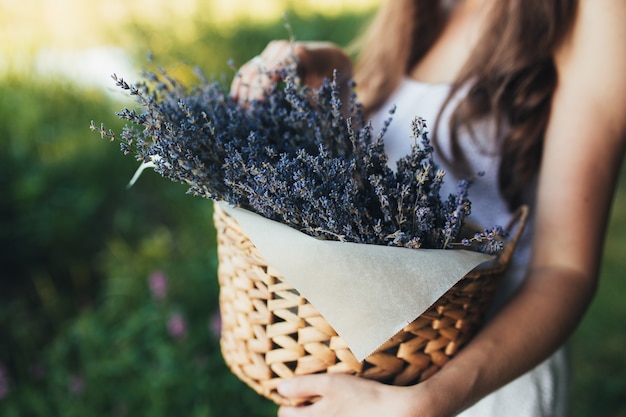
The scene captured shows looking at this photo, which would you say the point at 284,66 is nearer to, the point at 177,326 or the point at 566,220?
the point at 566,220

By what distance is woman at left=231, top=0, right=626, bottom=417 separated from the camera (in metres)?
0.93

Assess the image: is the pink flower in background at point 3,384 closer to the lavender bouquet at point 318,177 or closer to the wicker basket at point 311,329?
the wicker basket at point 311,329

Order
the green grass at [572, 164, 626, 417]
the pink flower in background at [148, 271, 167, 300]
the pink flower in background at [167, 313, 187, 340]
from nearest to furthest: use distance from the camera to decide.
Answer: the pink flower in background at [167, 313, 187, 340] → the pink flower in background at [148, 271, 167, 300] → the green grass at [572, 164, 626, 417]

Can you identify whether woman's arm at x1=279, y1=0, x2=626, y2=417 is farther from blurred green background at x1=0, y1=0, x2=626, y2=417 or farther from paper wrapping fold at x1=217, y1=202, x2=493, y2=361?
blurred green background at x1=0, y1=0, x2=626, y2=417

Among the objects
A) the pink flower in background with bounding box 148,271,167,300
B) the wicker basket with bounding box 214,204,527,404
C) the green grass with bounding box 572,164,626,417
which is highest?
the wicker basket with bounding box 214,204,527,404

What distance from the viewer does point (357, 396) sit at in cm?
87

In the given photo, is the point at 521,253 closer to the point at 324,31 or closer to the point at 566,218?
the point at 566,218

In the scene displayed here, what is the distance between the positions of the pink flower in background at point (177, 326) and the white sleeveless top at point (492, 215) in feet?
3.46

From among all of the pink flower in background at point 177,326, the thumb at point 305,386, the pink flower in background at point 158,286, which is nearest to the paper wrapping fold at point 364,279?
the thumb at point 305,386

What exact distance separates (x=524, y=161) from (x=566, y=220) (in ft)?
0.62

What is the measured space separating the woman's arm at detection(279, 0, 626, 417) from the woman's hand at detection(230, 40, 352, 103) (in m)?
0.45

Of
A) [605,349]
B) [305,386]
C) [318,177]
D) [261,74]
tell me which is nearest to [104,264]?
[261,74]

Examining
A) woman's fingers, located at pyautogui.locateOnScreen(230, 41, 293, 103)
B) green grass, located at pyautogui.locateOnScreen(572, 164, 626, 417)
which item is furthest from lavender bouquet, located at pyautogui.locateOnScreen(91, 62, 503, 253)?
green grass, located at pyautogui.locateOnScreen(572, 164, 626, 417)

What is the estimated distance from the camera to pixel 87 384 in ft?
6.72
